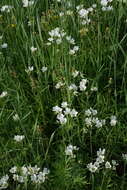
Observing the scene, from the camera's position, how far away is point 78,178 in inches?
77.7

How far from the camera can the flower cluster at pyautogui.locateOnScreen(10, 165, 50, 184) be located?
1.91m

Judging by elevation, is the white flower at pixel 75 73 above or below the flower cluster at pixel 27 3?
below

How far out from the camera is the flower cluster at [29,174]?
6.26 feet

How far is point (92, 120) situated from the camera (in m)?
2.15

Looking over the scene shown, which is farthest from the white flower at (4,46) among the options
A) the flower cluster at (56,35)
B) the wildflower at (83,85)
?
the wildflower at (83,85)

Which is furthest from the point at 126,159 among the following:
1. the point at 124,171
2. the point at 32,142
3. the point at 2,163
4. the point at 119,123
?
the point at 2,163

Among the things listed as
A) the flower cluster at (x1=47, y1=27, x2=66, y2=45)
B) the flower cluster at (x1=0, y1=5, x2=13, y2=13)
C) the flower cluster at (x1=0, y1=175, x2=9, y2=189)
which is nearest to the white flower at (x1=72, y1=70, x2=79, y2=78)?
the flower cluster at (x1=47, y1=27, x2=66, y2=45)

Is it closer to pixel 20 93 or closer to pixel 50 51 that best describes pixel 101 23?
pixel 50 51

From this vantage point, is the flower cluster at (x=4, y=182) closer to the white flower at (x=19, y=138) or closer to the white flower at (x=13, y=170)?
the white flower at (x=13, y=170)

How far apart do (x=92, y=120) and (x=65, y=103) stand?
0.19 meters

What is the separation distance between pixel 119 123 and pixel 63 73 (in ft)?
1.43

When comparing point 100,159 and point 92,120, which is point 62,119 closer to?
point 92,120

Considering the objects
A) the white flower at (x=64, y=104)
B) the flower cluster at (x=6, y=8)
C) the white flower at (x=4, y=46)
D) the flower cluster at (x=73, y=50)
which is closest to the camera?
the white flower at (x=64, y=104)

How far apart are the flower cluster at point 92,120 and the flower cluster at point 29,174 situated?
344 mm
